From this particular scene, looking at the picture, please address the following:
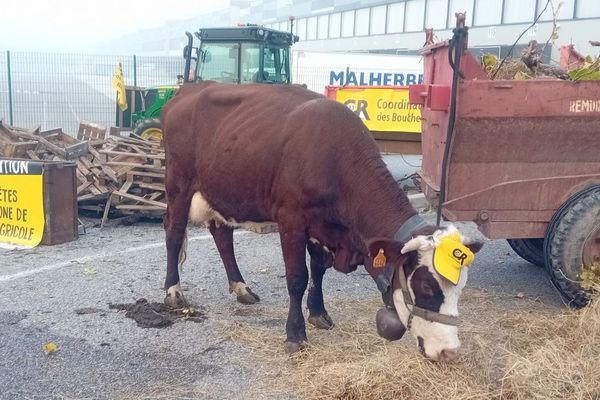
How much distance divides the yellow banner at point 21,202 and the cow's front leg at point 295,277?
3.89 m

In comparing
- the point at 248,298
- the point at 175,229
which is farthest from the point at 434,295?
the point at 175,229

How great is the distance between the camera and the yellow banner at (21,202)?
7523mm

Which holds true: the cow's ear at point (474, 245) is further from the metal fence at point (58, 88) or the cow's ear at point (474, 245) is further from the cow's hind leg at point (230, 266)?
the metal fence at point (58, 88)

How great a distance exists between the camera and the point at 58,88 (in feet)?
62.5

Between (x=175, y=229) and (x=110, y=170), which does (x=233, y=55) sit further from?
(x=175, y=229)

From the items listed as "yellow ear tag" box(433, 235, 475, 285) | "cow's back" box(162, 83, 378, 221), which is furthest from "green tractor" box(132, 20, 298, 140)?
"yellow ear tag" box(433, 235, 475, 285)

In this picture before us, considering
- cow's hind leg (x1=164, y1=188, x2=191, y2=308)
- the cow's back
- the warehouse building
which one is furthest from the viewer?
the warehouse building

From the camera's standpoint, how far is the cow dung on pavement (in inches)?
210

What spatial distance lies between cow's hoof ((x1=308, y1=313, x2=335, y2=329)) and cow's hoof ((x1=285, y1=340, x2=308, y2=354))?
50 centimetres

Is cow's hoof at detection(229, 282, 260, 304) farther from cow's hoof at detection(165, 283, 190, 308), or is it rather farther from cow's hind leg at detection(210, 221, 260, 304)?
cow's hoof at detection(165, 283, 190, 308)

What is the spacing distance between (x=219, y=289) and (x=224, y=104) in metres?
1.80

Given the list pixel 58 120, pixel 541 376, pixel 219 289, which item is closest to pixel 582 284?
pixel 541 376

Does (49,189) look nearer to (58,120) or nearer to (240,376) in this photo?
(240,376)

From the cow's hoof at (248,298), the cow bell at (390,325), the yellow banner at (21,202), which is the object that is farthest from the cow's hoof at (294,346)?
the yellow banner at (21,202)
